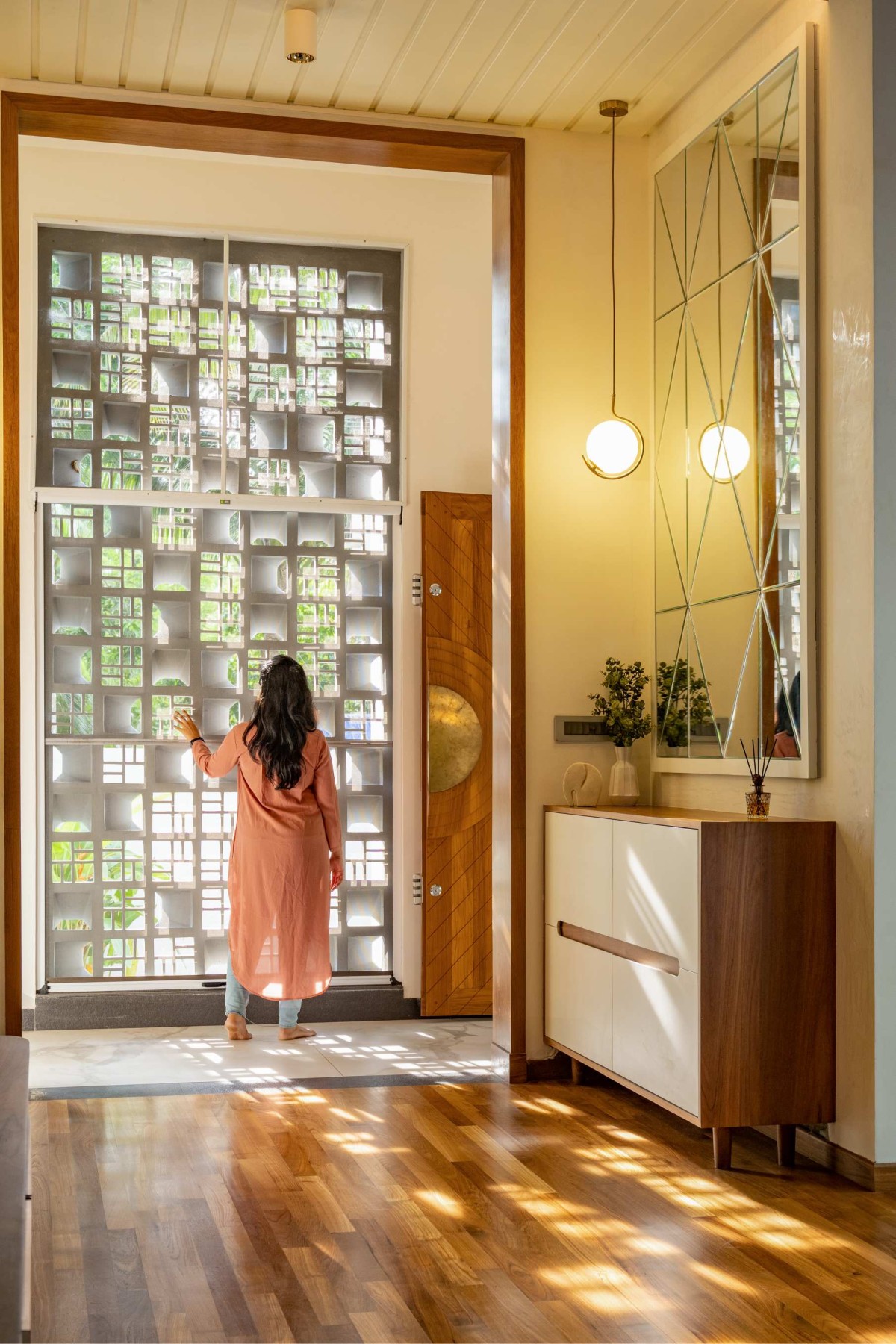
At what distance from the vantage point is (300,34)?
152 inches

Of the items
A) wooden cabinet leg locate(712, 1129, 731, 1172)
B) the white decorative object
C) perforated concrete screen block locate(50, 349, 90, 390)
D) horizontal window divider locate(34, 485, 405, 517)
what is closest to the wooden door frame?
the white decorative object

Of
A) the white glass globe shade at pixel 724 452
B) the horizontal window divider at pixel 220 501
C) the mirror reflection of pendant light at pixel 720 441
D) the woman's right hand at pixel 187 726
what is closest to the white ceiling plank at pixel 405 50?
the mirror reflection of pendant light at pixel 720 441

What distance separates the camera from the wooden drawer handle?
12.2ft

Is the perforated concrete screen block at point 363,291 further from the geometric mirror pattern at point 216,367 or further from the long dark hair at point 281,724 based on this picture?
the long dark hair at point 281,724

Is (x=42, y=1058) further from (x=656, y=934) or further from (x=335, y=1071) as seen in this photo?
(x=656, y=934)

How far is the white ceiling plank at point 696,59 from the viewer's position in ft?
13.0

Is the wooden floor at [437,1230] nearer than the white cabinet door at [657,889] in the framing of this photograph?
Yes

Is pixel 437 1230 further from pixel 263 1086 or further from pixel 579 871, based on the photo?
pixel 263 1086

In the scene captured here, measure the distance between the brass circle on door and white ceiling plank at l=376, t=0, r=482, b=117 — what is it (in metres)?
2.36

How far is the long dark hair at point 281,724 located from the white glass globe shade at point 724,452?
1826 mm

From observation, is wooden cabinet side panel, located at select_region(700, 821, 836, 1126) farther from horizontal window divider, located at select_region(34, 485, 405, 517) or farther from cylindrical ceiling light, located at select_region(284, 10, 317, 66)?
horizontal window divider, located at select_region(34, 485, 405, 517)

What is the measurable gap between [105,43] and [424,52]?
3.14 feet

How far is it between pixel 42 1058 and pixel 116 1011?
Result: 622 millimetres

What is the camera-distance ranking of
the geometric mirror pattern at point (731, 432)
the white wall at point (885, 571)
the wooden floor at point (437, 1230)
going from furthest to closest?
the geometric mirror pattern at point (731, 432) < the white wall at point (885, 571) < the wooden floor at point (437, 1230)
